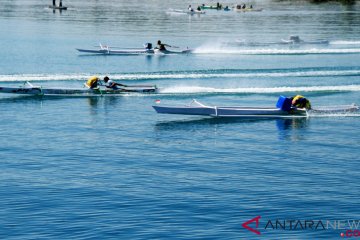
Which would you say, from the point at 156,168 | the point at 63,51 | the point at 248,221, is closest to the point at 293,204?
the point at 248,221

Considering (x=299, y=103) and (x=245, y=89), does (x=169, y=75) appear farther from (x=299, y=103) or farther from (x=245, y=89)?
(x=299, y=103)

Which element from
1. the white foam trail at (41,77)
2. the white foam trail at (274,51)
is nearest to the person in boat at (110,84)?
the white foam trail at (41,77)

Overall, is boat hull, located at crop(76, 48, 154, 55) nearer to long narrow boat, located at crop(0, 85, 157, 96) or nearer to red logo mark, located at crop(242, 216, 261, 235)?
long narrow boat, located at crop(0, 85, 157, 96)

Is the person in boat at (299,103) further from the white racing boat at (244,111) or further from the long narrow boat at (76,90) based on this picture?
the long narrow boat at (76,90)

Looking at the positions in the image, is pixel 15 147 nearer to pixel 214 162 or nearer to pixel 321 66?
pixel 214 162

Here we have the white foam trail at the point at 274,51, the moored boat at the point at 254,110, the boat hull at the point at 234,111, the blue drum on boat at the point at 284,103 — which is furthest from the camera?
the white foam trail at the point at 274,51

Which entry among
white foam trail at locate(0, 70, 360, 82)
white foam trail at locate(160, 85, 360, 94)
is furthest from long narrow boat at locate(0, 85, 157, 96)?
white foam trail at locate(0, 70, 360, 82)

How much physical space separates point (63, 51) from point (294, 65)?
3261 cm

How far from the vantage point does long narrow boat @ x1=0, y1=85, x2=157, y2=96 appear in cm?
6525

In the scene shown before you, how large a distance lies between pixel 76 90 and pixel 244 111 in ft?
57.0

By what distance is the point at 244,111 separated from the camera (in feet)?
193

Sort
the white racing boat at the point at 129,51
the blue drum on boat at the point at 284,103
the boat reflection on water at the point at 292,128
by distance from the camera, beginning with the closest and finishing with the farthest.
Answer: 1. the boat reflection on water at the point at 292,128
2. the blue drum on boat at the point at 284,103
3. the white racing boat at the point at 129,51

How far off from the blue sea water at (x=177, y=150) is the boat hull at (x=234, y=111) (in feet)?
2.48

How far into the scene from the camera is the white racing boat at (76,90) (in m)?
65.2
